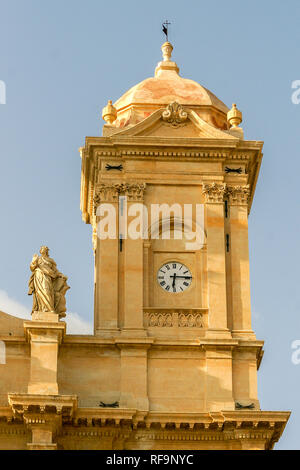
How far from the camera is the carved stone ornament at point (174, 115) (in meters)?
47.0

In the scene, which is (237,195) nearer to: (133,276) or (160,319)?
(133,276)

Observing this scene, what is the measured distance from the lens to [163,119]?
47.1 meters

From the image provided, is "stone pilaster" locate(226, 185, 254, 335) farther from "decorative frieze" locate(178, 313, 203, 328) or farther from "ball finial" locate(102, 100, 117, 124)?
"ball finial" locate(102, 100, 117, 124)

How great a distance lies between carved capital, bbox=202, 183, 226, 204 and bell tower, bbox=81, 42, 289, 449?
0.10 feet

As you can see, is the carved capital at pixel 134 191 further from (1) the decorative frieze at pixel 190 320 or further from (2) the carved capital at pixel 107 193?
(1) the decorative frieze at pixel 190 320

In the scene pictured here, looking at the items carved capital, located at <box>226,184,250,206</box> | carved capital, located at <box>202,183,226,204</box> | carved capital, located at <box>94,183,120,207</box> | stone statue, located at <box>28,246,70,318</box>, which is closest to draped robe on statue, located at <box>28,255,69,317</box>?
stone statue, located at <box>28,246,70,318</box>

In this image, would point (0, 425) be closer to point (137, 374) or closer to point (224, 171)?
point (137, 374)

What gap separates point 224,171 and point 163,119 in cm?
242

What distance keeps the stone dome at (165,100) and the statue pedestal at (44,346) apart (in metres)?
7.53

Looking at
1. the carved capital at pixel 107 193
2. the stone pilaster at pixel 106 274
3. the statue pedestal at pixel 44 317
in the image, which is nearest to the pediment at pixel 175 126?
the carved capital at pixel 107 193

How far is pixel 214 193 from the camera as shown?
46.3 meters

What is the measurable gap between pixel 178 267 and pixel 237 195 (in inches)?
113

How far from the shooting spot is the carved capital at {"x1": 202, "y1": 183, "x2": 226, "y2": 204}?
46.3m
